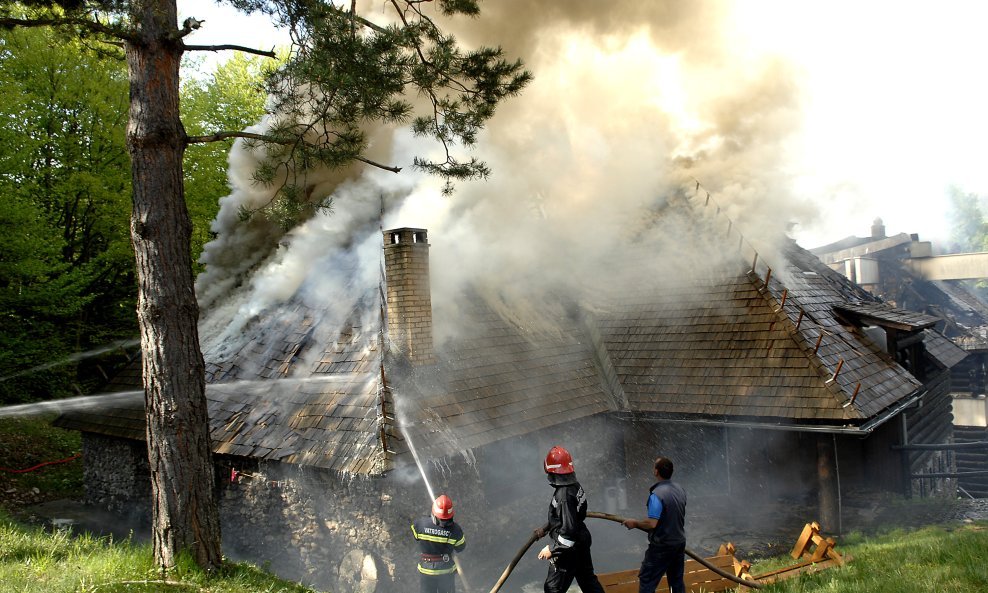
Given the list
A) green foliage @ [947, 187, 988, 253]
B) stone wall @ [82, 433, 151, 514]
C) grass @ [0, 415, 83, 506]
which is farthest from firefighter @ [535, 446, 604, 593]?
green foliage @ [947, 187, 988, 253]

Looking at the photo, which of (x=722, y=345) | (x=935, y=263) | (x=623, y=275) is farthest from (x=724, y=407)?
(x=935, y=263)

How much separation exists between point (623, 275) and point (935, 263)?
18.1 m

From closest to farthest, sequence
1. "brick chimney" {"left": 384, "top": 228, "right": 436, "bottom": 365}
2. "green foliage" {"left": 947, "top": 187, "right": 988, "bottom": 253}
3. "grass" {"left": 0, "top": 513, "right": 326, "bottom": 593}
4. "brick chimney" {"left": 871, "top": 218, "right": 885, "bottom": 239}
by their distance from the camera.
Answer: "grass" {"left": 0, "top": 513, "right": 326, "bottom": 593} < "brick chimney" {"left": 384, "top": 228, "right": 436, "bottom": 365} < "brick chimney" {"left": 871, "top": 218, "right": 885, "bottom": 239} < "green foliage" {"left": 947, "top": 187, "right": 988, "bottom": 253}

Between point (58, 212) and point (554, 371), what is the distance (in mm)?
15262

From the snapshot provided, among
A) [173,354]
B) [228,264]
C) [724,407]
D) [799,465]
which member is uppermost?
[228,264]

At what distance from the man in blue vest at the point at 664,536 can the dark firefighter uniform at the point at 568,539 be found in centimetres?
48

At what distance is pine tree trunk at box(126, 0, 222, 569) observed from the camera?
5.47 m

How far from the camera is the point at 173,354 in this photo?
219 inches

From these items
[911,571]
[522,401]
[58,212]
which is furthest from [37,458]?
[911,571]

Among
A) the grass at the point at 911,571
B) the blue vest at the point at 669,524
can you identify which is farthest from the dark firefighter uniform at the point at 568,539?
the grass at the point at 911,571

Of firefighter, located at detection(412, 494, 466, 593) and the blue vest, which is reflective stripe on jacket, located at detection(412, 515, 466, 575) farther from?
the blue vest

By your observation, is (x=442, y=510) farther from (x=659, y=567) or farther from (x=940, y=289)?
(x=940, y=289)

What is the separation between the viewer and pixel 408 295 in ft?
31.5

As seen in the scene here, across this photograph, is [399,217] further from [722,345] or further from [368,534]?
[722,345]
